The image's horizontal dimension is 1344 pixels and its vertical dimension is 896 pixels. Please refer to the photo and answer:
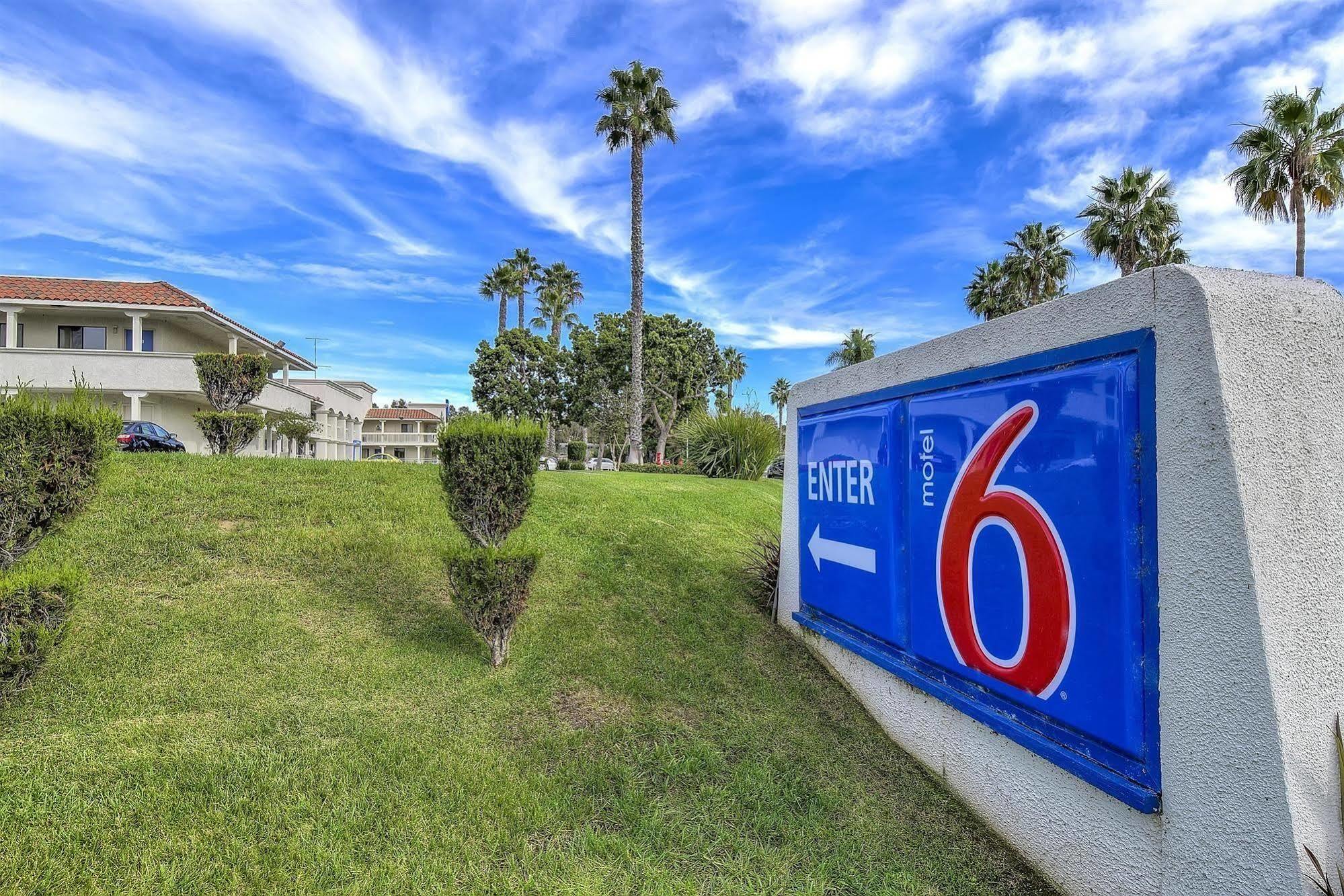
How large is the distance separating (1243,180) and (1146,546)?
23.3 m

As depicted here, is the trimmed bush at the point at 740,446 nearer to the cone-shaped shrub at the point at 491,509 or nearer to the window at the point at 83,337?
the cone-shaped shrub at the point at 491,509

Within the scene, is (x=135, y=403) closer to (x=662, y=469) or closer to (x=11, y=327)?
(x=11, y=327)

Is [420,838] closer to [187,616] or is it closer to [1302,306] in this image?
[187,616]

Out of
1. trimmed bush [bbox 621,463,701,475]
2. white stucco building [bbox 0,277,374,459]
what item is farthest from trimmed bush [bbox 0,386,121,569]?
white stucco building [bbox 0,277,374,459]

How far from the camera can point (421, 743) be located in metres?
3.73

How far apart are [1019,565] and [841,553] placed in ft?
5.81

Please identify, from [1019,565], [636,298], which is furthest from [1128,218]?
[1019,565]

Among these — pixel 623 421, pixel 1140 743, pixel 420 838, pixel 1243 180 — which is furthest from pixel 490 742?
pixel 623 421

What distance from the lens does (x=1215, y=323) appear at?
224cm

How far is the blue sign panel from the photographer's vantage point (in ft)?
8.15

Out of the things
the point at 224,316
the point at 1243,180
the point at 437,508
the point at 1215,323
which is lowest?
the point at 437,508

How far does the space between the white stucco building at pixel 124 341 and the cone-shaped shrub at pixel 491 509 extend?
15.9 m

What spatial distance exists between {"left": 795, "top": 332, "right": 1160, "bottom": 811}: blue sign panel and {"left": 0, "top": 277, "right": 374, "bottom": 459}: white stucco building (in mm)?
18721

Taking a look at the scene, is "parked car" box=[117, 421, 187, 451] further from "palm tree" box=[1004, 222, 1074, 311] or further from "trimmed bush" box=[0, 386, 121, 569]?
"palm tree" box=[1004, 222, 1074, 311]
